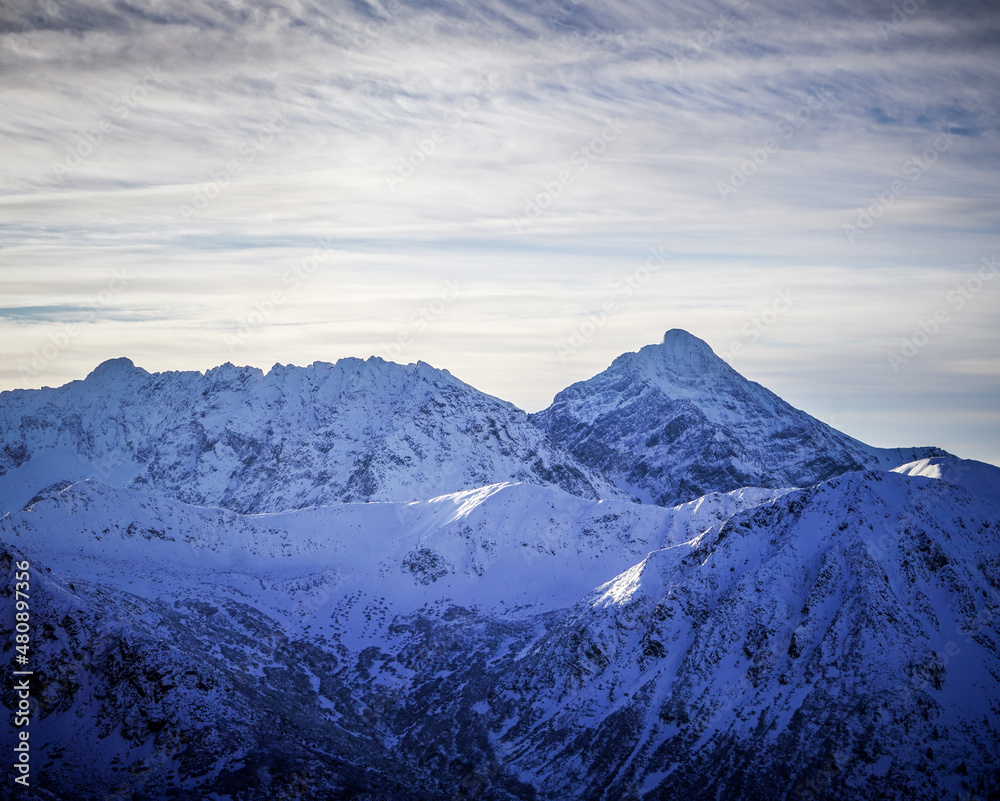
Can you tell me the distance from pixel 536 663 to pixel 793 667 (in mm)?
41083

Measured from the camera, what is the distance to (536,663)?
5763 inches

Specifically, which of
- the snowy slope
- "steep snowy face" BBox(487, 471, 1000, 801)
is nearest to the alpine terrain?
"steep snowy face" BBox(487, 471, 1000, 801)

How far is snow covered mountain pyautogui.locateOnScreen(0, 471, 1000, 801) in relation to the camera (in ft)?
357

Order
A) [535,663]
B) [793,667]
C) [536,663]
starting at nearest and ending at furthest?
[793,667]
[536,663]
[535,663]

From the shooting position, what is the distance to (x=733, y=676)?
413ft

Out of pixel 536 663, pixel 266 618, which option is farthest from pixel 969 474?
pixel 266 618

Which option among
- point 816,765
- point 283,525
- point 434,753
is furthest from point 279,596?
point 816,765

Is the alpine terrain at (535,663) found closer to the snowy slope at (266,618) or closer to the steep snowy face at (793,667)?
the steep snowy face at (793,667)

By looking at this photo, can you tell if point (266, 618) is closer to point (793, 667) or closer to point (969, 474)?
point (793, 667)

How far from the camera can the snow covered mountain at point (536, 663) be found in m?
109

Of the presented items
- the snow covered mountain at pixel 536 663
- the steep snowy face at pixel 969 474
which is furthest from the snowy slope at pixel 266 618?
the steep snowy face at pixel 969 474

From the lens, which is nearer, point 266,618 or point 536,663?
point 536,663

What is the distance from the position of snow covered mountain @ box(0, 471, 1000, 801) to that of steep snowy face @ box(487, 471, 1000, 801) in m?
0.34

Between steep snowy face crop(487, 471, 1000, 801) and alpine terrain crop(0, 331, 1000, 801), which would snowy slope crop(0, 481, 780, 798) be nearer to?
alpine terrain crop(0, 331, 1000, 801)
